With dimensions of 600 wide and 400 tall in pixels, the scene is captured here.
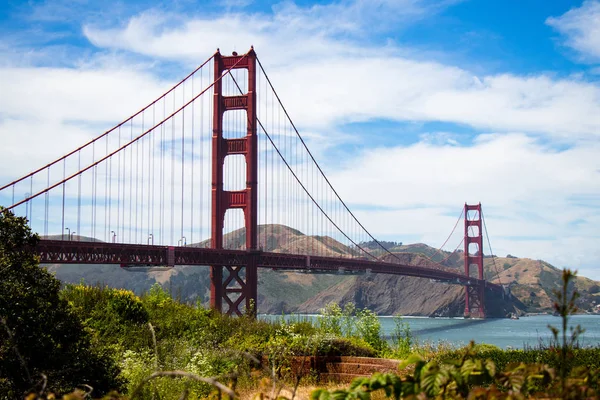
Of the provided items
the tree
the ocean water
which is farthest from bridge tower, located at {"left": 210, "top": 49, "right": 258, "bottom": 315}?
the tree

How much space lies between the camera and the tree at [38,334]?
1222 cm

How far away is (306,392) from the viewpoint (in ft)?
49.5

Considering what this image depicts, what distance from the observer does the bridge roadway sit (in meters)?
40.2

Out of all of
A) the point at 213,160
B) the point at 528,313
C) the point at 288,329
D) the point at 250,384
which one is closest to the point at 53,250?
the point at 213,160

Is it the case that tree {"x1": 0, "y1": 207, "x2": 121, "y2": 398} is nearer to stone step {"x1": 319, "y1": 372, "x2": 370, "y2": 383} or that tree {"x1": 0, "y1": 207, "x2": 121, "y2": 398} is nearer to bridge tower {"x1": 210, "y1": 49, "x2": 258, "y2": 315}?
stone step {"x1": 319, "y1": 372, "x2": 370, "y2": 383}

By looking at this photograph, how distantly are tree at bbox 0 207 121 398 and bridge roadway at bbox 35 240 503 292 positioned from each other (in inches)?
822

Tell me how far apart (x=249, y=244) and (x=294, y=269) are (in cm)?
767

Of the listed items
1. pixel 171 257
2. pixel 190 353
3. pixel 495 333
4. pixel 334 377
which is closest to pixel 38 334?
pixel 190 353

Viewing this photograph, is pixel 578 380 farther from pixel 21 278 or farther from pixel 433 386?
pixel 21 278

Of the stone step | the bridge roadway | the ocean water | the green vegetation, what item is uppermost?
the bridge roadway

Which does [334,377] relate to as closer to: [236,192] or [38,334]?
[38,334]

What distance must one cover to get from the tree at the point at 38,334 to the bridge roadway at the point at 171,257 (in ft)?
68.5

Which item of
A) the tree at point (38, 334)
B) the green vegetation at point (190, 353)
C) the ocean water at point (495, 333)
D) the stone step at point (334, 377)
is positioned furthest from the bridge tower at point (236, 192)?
the tree at point (38, 334)

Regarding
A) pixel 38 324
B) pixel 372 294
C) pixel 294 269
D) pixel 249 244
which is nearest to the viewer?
pixel 38 324
